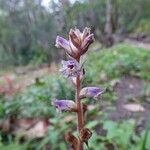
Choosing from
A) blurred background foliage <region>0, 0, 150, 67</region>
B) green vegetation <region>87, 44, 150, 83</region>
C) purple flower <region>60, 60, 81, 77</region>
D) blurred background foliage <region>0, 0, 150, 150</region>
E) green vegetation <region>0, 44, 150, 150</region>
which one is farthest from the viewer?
blurred background foliage <region>0, 0, 150, 67</region>

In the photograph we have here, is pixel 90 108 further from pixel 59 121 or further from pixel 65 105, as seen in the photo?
pixel 65 105

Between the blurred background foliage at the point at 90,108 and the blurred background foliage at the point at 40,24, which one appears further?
the blurred background foliage at the point at 40,24

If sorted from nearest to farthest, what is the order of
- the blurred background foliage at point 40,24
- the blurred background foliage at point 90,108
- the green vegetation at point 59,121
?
1. the green vegetation at point 59,121
2. the blurred background foliage at point 90,108
3. the blurred background foliage at point 40,24

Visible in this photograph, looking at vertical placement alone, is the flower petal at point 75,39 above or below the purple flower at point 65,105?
above

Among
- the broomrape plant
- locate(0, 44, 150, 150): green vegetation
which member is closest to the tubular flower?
the broomrape plant

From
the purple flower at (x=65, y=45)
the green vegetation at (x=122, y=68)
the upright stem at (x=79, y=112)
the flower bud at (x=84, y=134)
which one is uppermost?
the purple flower at (x=65, y=45)

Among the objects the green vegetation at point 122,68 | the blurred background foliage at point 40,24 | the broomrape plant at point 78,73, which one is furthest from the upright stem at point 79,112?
the blurred background foliage at point 40,24

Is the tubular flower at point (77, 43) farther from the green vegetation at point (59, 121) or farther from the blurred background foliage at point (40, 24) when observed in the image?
the blurred background foliage at point (40, 24)

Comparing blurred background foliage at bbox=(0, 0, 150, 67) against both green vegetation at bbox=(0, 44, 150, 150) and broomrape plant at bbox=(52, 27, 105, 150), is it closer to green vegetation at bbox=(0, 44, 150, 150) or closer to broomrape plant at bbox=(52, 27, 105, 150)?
green vegetation at bbox=(0, 44, 150, 150)
